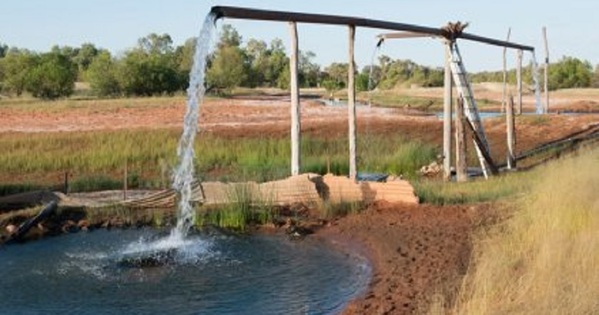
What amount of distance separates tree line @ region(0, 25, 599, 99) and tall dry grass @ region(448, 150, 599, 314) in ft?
139

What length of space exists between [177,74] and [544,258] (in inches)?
2995

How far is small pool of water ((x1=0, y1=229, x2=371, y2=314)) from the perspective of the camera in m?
9.15

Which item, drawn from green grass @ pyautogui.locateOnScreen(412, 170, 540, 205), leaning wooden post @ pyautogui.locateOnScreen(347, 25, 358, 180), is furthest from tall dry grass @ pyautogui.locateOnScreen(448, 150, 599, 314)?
leaning wooden post @ pyautogui.locateOnScreen(347, 25, 358, 180)

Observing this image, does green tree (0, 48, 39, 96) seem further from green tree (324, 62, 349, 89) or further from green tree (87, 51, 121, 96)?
green tree (324, 62, 349, 89)

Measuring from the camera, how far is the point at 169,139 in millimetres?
25766

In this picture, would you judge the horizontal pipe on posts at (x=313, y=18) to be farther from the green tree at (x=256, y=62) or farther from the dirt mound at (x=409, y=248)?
the green tree at (x=256, y=62)

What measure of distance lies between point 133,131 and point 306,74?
8762cm

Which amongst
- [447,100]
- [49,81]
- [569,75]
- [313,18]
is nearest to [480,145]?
[447,100]

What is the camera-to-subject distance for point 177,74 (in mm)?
82000

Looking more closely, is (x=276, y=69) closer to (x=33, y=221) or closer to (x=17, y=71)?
(x=17, y=71)

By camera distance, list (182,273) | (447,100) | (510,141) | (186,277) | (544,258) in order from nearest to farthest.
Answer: (544,258), (186,277), (182,273), (447,100), (510,141)

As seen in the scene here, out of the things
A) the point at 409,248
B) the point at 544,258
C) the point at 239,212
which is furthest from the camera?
the point at 239,212

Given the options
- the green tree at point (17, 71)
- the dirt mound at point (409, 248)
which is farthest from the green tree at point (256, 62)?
the dirt mound at point (409, 248)

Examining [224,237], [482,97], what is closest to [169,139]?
[224,237]
